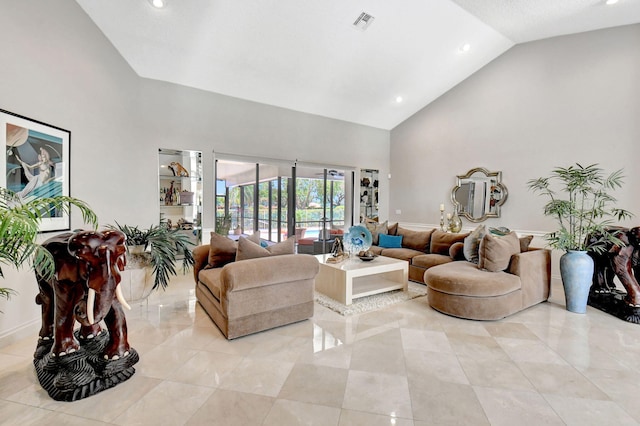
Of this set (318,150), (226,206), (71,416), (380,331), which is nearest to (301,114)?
(318,150)

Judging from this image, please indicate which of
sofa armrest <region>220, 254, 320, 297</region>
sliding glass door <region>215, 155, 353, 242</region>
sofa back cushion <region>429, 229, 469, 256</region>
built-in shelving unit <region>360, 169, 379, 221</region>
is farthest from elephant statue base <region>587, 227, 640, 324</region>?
sliding glass door <region>215, 155, 353, 242</region>

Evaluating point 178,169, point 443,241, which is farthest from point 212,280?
point 443,241

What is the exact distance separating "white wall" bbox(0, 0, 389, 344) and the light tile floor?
1.39 metres

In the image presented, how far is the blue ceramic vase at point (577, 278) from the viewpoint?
3.13m

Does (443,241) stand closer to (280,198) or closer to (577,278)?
(577,278)

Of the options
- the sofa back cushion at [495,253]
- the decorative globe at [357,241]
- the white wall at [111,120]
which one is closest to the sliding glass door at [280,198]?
the white wall at [111,120]

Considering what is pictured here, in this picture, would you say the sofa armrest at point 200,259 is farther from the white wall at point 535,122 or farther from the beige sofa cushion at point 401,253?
the white wall at point 535,122

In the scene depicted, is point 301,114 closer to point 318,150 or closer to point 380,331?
point 318,150

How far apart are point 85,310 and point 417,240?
4559mm

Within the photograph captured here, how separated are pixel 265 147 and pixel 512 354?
486cm

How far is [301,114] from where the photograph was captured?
5961 millimetres

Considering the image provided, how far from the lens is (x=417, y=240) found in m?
5.01

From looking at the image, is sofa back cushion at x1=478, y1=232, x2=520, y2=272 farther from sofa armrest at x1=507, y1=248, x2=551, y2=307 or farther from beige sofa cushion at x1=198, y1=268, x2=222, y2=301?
beige sofa cushion at x1=198, y1=268, x2=222, y2=301

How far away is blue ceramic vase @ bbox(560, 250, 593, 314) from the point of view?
10.3 feet
